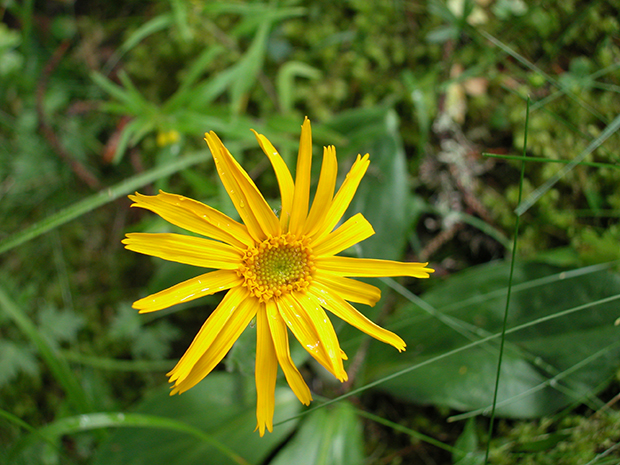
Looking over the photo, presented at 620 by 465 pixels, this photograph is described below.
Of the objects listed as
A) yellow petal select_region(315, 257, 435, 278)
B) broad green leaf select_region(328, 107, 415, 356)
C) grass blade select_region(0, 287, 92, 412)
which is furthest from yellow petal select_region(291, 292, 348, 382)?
grass blade select_region(0, 287, 92, 412)

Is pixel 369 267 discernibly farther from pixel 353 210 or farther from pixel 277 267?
pixel 353 210

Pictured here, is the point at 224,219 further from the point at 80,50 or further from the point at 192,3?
the point at 80,50

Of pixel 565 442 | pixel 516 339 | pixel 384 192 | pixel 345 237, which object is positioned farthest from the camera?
pixel 384 192

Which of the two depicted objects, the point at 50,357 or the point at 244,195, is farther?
the point at 50,357

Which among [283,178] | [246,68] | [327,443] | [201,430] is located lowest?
[327,443]

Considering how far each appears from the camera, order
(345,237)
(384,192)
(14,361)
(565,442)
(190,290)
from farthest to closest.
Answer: (14,361) < (384,192) < (565,442) < (345,237) < (190,290)

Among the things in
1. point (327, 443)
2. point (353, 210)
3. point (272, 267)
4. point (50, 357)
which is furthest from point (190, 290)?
point (327, 443)

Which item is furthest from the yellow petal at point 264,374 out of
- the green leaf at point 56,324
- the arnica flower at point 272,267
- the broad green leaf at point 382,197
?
the green leaf at point 56,324

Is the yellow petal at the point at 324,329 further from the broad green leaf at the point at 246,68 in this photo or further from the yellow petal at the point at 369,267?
the broad green leaf at the point at 246,68
